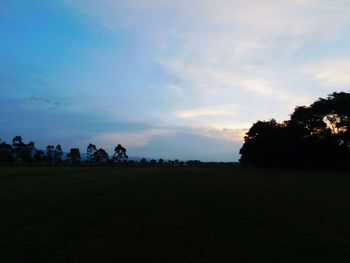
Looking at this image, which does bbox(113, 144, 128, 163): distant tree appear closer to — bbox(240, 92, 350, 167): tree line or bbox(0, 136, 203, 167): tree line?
bbox(0, 136, 203, 167): tree line

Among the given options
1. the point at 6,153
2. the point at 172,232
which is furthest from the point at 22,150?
the point at 172,232

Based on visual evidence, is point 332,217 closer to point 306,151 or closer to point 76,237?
point 76,237

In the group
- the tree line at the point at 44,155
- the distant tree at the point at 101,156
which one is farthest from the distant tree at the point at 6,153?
the distant tree at the point at 101,156

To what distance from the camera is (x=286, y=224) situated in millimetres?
12266

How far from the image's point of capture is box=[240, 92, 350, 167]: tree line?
69.2 meters

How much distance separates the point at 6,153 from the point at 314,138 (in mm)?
99823

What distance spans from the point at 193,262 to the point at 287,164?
77.7 metres

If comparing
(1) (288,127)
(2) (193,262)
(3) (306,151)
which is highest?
(1) (288,127)

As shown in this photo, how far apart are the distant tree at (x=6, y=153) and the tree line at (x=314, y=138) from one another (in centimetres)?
8417

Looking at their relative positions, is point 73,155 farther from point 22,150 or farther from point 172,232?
point 172,232

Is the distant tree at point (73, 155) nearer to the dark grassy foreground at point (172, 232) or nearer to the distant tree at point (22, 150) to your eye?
the distant tree at point (22, 150)

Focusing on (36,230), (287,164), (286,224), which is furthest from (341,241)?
(287,164)

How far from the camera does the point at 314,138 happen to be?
7262 cm

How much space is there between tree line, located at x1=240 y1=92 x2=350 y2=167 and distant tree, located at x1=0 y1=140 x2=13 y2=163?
84165 millimetres
